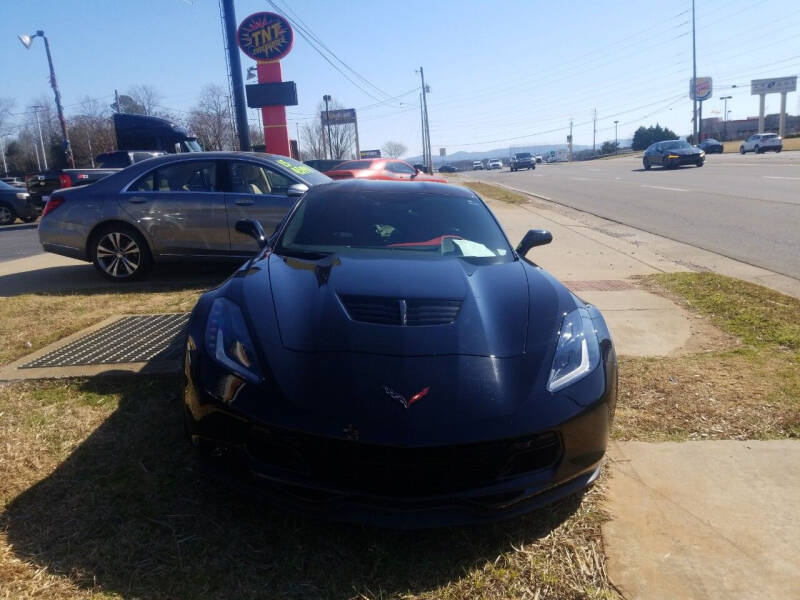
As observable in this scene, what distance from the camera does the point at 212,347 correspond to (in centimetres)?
259

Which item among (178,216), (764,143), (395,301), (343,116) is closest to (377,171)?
(178,216)

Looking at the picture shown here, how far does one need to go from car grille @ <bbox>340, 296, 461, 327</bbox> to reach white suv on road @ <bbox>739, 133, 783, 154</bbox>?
171 ft

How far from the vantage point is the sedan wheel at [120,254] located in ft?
23.7

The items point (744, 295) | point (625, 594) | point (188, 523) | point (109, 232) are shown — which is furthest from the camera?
point (109, 232)

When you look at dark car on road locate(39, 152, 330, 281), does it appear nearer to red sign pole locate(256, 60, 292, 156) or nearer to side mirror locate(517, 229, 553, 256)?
side mirror locate(517, 229, 553, 256)

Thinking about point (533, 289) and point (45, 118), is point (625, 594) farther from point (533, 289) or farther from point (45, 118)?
point (45, 118)

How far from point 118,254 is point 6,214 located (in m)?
13.4

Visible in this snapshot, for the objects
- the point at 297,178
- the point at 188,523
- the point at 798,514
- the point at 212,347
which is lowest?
the point at 798,514

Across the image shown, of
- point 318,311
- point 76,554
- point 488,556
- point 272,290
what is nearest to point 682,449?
point 488,556

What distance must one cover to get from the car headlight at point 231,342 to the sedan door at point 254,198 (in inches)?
179

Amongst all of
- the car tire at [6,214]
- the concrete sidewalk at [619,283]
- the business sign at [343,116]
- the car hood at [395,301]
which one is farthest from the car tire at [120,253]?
the business sign at [343,116]

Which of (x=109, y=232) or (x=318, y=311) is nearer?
(x=318, y=311)

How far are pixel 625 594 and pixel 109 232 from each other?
6.76m

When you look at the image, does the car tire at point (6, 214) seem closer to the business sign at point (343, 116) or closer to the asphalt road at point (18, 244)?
the asphalt road at point (18, 244)
